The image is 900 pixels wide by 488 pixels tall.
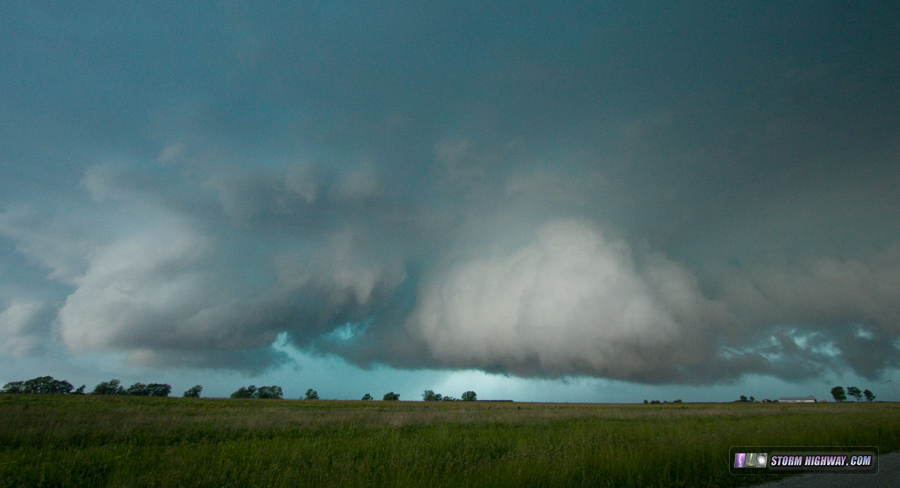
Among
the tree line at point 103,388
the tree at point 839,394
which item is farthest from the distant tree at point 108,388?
the tree at point 839,394

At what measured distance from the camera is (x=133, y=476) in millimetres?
9273

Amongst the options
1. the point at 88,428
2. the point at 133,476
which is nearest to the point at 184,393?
the point at 88,428

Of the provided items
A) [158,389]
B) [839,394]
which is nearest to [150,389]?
[158,389]

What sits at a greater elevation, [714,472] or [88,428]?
[714,472]

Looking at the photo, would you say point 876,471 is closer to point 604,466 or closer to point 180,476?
point 604,466

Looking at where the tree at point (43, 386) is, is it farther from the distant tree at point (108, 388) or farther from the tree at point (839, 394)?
the tree at point (839, 394)

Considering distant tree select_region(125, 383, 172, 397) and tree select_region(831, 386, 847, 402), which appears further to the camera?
tree select_region(831, 386, 847, 402)

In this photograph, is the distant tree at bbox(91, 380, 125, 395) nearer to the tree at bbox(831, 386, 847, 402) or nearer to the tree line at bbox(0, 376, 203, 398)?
the tree line at bbox(0, 376, 203, 398)

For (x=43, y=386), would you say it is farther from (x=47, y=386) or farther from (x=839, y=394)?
(x=839, y=394)

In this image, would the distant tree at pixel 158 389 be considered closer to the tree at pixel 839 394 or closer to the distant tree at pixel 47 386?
the distant tree at pixel 47 386

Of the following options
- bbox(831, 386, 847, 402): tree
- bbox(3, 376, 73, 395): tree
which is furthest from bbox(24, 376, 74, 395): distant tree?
bbox(831, 386, 847, 402): tree

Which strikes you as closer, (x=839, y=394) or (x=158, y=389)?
(x=158, y=389)

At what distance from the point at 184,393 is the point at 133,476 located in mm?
160983

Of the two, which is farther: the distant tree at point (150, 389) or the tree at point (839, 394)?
the tree at point (839, 394)
